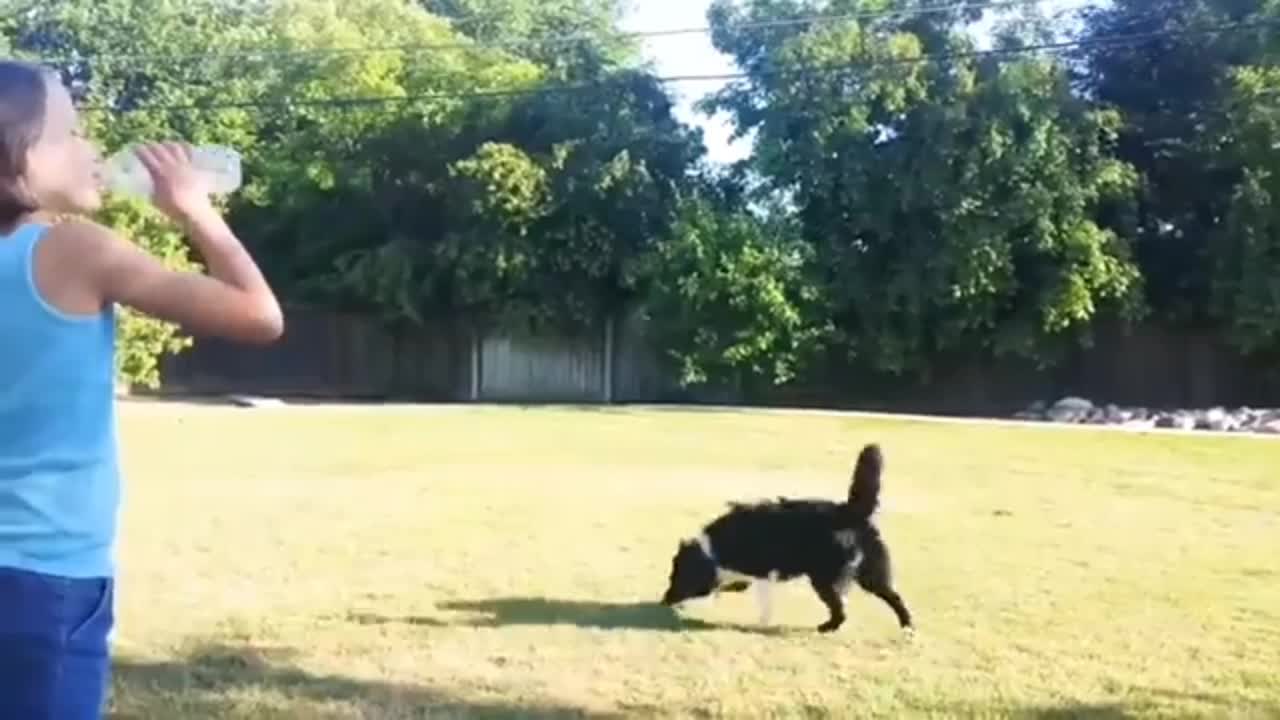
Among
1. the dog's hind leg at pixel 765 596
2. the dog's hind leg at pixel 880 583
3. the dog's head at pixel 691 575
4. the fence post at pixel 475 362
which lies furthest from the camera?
the fence post at pixel 475 362

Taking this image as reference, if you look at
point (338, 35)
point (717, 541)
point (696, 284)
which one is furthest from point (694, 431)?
point (338, 35)

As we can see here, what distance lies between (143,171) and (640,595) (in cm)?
653

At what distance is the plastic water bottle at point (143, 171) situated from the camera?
2.50 m

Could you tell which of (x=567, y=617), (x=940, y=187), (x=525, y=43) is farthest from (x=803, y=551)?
(x=525, y=43)

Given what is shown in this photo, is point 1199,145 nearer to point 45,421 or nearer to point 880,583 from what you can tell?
point 880,583

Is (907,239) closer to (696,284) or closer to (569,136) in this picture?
(696,284)

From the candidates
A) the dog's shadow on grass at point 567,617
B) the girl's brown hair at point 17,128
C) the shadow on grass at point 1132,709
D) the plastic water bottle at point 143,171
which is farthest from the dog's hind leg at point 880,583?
the girl's brown hair at point 17,128

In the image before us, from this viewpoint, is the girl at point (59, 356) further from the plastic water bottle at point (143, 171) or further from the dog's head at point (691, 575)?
the dog's head at point (691, 575)

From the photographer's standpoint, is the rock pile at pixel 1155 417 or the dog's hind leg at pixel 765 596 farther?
the rock pile at pixel 1155 417

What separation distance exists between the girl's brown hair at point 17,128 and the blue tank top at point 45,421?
0.13ft

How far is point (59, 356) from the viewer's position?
2391mm

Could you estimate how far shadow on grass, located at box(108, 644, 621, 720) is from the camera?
5.91m

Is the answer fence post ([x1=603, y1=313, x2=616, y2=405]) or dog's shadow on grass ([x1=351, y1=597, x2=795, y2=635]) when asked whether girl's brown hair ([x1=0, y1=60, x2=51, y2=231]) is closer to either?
dog's shadow on grass ([x1=351, y1=597, x2=795, y2=635])

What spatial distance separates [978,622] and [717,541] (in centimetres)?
121
